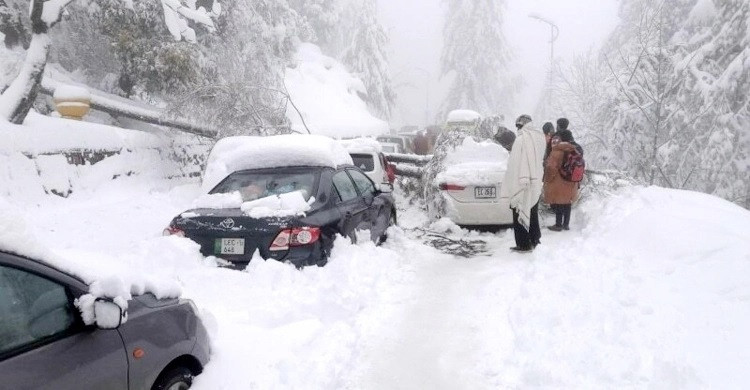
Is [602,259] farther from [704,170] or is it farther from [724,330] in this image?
[704,170]

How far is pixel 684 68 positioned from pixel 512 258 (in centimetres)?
992

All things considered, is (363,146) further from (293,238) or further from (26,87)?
(26,87)

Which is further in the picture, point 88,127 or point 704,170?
point 704,170

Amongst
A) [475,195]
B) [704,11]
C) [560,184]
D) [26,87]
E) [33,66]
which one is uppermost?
[704,11]

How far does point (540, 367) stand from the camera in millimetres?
3656

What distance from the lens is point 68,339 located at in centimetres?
232

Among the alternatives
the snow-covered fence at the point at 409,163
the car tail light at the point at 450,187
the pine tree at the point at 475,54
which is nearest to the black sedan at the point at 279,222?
the car tail light at the point at 450,187

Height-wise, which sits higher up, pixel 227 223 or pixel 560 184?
pixel 227 223

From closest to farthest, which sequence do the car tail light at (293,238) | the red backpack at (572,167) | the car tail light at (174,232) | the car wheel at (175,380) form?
the car wheel at (175,380) < the car tail light at (293,238) < the car tail light at (174,232) < the red backpack at (572,167)

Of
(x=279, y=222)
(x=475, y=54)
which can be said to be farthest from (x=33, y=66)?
(x=475, y=54)

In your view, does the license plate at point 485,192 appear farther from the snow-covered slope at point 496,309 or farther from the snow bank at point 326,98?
the snow bank at point 326,98

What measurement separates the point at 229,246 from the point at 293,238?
0.67 m

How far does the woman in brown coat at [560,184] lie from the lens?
838 cm

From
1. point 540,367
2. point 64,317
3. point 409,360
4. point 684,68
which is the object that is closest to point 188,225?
point 409,360
